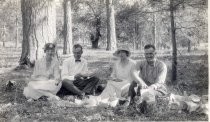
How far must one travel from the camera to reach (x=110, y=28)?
6188 millimetres

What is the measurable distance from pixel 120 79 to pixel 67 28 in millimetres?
1654

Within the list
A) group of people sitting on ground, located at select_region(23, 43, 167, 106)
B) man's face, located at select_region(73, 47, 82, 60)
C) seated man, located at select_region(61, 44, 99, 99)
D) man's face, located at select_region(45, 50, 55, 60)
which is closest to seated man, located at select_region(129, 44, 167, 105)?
group of people sitting on ground, located at select_region(23, 43, 167, 106)

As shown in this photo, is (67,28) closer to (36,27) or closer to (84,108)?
(36,27)

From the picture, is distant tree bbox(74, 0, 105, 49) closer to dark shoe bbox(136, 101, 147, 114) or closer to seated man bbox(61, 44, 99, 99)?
seated man bbox(61, 44, 99, 99)

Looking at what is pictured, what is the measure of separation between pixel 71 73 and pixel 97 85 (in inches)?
22.5

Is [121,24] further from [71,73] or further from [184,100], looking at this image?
[184,100]

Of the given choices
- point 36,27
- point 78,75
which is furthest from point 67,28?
point 78,75

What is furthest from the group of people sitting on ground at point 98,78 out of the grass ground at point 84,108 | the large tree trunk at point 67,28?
the large tree trunk at point 67,28

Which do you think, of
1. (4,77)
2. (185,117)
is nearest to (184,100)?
(185,117)

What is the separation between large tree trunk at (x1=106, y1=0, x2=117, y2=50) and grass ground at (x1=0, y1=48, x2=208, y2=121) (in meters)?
0.19

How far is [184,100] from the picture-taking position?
5180 mm

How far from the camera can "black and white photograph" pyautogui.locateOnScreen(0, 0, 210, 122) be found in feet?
15.9

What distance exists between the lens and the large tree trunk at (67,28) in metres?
6.11

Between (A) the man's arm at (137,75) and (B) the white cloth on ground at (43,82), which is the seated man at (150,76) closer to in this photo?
(A) the man's arm at (137,75)
